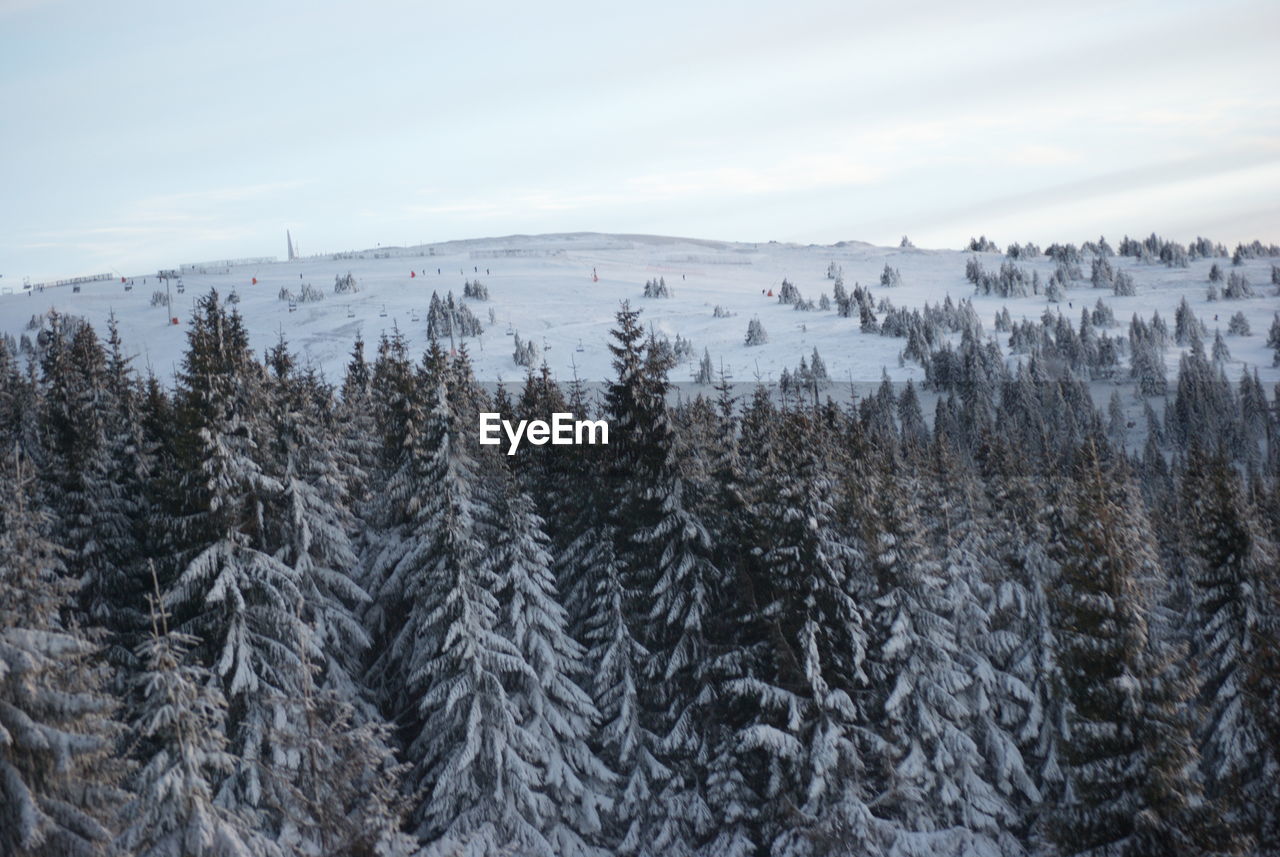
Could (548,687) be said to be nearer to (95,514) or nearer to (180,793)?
(95,514)

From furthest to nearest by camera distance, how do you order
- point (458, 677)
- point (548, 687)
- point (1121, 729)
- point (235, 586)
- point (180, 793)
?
point (548, 687)
point (458, 677)
point (235, 586)
point (1121, 729)
point (180, 793)

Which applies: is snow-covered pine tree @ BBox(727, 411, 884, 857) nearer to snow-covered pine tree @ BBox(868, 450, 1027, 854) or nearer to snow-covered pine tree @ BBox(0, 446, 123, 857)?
snow-covered pine tree @ BBox(868, 450, 1027, 854)

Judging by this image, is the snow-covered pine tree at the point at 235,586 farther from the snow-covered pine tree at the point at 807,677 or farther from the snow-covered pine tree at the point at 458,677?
the snow-covered pine tree at the point at 807,677

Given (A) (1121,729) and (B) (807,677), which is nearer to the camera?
(A) (1121,729)

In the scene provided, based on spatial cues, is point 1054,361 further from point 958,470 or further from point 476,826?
point 476,826

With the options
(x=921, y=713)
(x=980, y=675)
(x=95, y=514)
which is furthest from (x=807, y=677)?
(x=95, y=514)

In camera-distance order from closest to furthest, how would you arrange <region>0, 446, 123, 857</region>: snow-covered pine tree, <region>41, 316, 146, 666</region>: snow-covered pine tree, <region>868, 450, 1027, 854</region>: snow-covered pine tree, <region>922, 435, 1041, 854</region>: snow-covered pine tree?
<region>0, 446, 123, 857</region>: snow-covered pine tree < <region>41, 316, 146, 666</region>: snow-covered pine tree < <region>868, 450, 1027, 854</region>: snow-covered pine tree < <region>922, 435, 1041, 854</region>: snow-covered pine tree

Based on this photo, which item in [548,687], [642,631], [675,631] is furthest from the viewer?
[642,631]

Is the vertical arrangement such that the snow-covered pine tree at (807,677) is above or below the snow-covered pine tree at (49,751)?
below

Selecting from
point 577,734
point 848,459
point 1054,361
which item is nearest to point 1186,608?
point 848,459

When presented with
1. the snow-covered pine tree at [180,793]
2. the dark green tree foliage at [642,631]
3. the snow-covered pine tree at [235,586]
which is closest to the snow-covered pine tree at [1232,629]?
the dark green tree foliage at [642,631]

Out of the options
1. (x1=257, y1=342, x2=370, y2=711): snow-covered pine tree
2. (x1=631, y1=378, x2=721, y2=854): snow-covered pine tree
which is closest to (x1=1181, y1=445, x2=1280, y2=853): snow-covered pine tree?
(x1=631, y1=378, x2=721, y2=854): snow-covered pine tree
